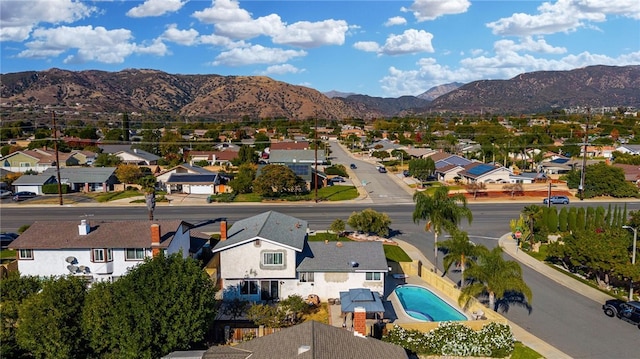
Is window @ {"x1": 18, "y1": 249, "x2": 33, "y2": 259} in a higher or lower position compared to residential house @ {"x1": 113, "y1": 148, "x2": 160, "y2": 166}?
lower

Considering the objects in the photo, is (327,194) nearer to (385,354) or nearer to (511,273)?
(511,273)

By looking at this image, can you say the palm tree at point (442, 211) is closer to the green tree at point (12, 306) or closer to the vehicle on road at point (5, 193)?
the green tree at point (12, 306)

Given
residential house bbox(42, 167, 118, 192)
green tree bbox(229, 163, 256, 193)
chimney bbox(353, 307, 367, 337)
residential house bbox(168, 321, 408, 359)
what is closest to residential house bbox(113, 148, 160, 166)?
residential house bbox(42, 167, 118, 192)

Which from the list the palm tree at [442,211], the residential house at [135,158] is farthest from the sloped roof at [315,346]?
the residential house at [135,158]

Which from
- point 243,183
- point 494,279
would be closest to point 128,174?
point 243,183

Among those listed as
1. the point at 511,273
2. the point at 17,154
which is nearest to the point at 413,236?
the point at 511,273

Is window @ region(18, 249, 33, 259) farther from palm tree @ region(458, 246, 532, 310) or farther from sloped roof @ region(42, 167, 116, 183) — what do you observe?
sloped roof @ region(42, 167, 116, 183)
